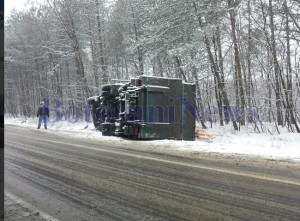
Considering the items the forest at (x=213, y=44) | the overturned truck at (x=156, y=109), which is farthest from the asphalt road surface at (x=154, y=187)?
the forest at (x=213, y=44)

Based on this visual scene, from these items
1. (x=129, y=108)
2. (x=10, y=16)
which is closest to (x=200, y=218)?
(x=129, y=108)

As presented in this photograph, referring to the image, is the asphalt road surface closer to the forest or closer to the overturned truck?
the overturned truck

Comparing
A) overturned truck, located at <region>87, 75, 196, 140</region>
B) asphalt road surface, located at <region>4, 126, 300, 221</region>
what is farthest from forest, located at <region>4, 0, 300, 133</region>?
asphalt road surface, located at <region>4, 126, 300, 221</region>

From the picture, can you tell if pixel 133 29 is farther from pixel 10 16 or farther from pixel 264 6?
pixel 10 16

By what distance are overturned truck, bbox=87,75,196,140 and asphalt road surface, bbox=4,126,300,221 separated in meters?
4.17

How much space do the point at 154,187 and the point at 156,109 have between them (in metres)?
7.51

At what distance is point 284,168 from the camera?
6.93 metres

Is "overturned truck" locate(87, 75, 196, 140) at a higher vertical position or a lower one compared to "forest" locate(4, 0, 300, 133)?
Answer: lower

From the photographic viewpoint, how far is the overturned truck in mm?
12562

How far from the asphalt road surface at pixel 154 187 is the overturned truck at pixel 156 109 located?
4.17m

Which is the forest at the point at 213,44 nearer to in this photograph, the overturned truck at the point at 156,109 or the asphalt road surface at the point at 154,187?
the overturned truck at the point at 156,109

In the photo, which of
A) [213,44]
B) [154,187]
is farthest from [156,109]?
[213,44]

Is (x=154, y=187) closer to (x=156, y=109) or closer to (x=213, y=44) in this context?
(x=156, y=109)

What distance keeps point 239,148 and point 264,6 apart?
903 cm
